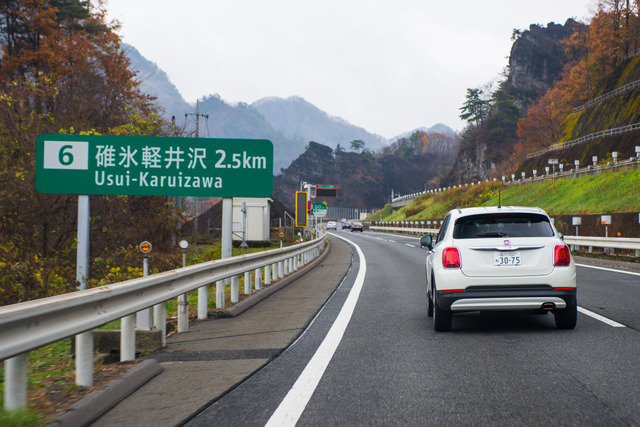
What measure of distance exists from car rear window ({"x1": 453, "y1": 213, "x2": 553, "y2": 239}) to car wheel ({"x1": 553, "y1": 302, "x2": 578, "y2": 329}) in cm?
95

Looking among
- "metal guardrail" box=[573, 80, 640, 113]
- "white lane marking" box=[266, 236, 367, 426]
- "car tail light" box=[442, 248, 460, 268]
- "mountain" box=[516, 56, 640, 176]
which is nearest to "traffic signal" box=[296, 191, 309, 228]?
"white lane marking" box=[266, 236, 367, 426]

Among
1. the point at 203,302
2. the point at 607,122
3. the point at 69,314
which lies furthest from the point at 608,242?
the point at 607,122

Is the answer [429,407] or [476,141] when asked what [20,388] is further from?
[476,141]

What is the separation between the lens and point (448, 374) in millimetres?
5496

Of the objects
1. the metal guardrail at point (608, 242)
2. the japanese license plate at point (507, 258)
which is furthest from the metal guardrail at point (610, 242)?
the japanese license plate at point (507, 258)

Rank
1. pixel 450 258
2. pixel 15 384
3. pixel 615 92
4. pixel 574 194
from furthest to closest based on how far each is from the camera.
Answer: pixel 615 92, pixel 574 194, pixel 450 258, pixel 15 384

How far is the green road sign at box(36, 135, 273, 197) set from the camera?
35.4 ft

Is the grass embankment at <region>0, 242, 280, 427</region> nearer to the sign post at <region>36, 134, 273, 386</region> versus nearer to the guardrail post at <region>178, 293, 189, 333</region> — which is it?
the guardrail post at <region>178, 293, 189, 333</region>

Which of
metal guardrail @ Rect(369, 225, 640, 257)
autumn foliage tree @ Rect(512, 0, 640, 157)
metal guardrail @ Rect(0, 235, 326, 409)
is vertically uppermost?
autumn foliage tree @ Rect(512, 0, 640, 157)

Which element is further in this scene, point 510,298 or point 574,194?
point 574,194

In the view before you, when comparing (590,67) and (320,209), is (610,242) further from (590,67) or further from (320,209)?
(590,67)

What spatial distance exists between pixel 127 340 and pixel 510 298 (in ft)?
14.5

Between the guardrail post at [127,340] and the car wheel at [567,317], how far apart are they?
16.9ft

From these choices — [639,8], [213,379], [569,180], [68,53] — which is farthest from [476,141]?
[213,379]
